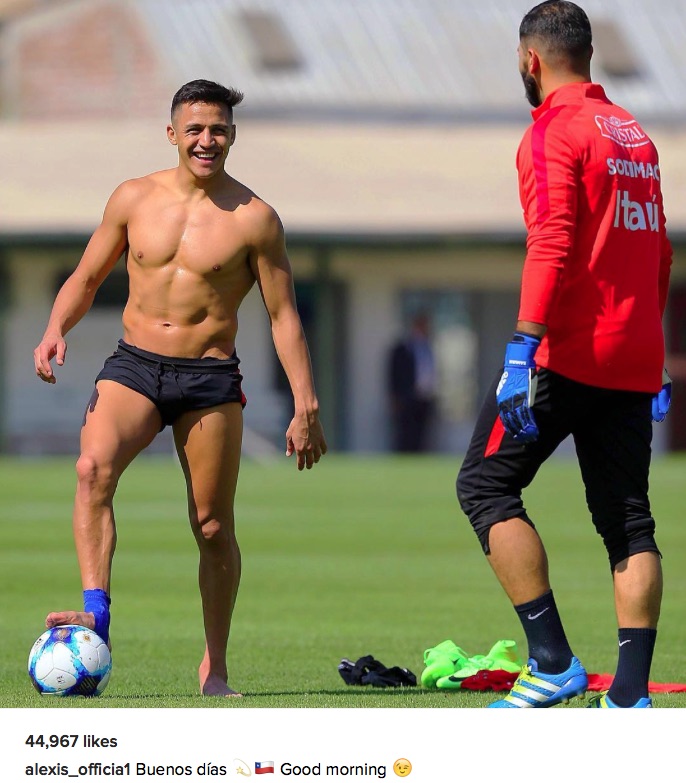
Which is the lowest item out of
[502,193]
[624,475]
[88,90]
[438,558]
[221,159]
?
[438,558]

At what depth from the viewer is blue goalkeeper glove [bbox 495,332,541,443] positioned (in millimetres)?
6453

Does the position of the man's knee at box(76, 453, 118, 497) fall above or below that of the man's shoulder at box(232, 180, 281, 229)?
below

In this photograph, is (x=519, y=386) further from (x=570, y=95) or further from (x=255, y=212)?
(x=255, y=212)

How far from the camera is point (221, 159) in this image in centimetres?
756

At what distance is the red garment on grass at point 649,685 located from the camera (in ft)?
25.0

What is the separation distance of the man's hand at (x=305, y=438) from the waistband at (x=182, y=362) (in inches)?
15.8

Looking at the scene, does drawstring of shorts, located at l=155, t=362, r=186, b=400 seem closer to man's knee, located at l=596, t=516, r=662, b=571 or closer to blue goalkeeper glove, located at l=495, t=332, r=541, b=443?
blue goalkeeper glove, located at l=495, t=332, r=541, b=443

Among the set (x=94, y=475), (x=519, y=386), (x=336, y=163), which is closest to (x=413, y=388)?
(x=336, y=163)

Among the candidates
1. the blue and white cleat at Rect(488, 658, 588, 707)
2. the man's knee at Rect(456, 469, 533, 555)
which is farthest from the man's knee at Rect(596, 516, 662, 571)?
the blue and white cleat at Rect(488, 658, 588, 707)

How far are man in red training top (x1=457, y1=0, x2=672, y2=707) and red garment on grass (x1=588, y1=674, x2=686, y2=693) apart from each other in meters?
0.82

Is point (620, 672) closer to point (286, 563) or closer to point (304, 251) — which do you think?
point (286, 563)

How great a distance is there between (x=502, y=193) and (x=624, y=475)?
1164 inches

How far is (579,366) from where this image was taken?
6656mm
